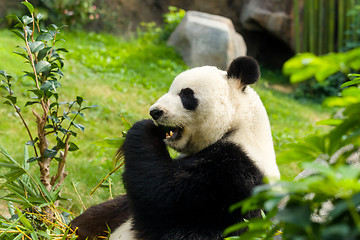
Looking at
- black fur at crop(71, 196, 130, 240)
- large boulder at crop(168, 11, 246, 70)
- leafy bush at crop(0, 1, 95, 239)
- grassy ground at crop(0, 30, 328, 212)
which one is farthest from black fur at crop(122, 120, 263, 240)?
large boulder at crop(168, 11, 246, 70)

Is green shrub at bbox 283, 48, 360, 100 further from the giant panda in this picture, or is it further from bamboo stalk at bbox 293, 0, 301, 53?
bamboo stalk at bbox 293, 0, 301, 53

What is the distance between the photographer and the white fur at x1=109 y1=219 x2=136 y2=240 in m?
2.87

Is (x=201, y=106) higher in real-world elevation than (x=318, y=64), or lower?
lower

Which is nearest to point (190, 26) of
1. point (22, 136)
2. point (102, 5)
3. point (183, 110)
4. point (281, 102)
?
point (281, 102)

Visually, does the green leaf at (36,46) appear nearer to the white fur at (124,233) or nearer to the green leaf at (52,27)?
the green leaf at (52,27)

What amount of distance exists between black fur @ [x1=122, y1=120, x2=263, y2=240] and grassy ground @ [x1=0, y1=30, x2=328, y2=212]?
1.28 m

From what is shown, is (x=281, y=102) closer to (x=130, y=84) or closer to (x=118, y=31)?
(x=130, y=84)

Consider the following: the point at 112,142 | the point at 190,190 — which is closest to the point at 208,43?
the point at 112,142

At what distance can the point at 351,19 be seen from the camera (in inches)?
480

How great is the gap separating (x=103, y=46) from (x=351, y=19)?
22.5 feet

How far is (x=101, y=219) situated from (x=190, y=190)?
1.00m

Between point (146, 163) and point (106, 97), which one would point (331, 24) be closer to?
point (106, 97)

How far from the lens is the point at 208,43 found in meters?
9.91

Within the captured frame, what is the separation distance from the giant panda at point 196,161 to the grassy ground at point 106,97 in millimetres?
1179
